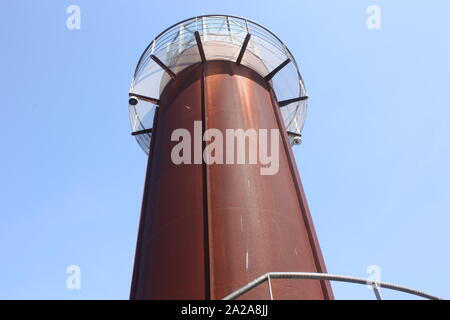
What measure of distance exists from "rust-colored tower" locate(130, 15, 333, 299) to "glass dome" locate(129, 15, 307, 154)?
0.06 meters

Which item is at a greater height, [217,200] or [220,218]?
[217,200]

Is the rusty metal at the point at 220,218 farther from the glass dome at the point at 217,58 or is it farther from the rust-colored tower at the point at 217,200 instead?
the glass dome at the point at 217,58

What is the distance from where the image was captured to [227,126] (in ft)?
31.0

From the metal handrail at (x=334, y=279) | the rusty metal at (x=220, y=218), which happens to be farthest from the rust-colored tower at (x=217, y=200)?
the metal handrail at (x=334, y=279)

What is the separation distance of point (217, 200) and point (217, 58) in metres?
5.16

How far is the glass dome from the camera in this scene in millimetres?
12344

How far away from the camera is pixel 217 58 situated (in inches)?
471

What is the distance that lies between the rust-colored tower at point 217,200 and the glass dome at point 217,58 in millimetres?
60

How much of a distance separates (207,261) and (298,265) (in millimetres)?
1661

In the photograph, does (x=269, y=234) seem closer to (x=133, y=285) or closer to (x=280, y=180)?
(x=280, y=180)
